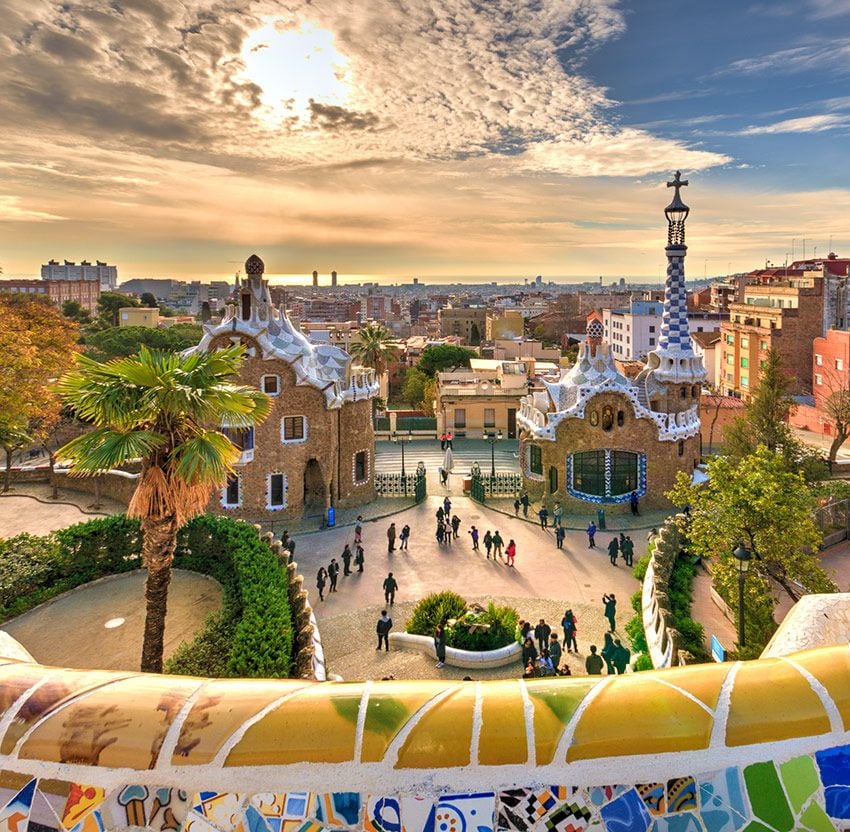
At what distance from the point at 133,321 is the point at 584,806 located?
4015 inches

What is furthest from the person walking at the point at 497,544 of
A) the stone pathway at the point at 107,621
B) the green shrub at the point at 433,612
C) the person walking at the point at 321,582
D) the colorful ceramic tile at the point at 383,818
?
the colorful ceramic tile at the point at 383,818

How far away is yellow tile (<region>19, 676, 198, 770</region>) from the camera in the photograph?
3889 millimetres

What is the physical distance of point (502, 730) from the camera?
12.6 feet

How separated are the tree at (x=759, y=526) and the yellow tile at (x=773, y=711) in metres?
13.2

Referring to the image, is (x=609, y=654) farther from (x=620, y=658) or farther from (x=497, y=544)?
(x=497, y=544)

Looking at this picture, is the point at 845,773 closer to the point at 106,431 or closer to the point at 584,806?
the point at 584,806

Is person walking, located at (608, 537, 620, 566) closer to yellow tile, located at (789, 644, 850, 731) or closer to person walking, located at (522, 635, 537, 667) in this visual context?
person walking, located at (522, 635, 537, 667)

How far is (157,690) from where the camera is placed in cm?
420

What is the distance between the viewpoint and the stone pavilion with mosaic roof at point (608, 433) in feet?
105

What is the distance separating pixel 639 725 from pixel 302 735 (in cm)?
190

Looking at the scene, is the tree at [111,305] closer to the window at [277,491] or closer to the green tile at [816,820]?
the window at [277,491]

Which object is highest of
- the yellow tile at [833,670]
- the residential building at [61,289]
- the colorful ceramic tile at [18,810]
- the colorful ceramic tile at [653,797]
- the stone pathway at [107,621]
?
the residential building at [61,289]

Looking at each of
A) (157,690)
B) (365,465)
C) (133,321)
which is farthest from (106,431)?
(133,321)

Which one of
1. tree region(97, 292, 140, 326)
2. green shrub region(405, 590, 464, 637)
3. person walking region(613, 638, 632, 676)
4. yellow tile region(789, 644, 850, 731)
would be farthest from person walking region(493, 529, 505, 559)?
tree region(97, 292, 140, 326)
